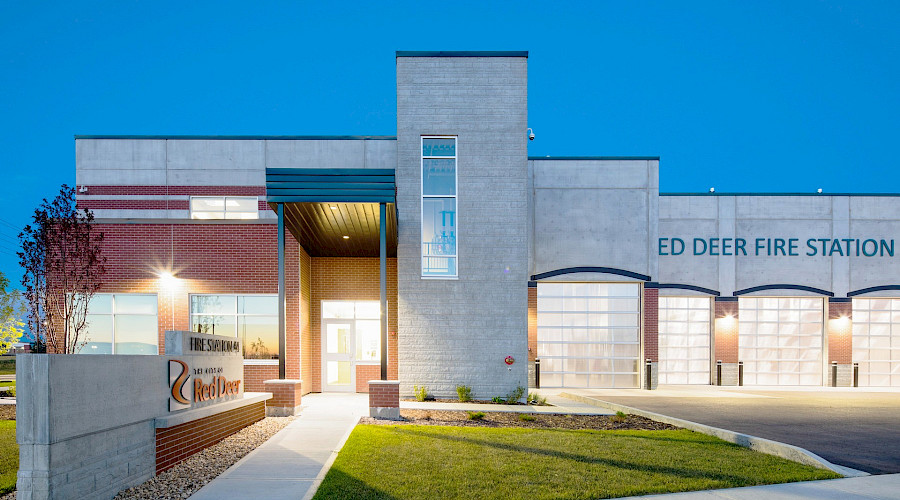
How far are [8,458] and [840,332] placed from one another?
997 inches

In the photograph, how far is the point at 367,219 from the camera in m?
13.6

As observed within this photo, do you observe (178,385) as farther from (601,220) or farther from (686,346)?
(686,346)

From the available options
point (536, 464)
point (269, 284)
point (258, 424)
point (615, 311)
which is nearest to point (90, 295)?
point (269, 284)

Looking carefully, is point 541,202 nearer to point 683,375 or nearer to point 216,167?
point 683,375

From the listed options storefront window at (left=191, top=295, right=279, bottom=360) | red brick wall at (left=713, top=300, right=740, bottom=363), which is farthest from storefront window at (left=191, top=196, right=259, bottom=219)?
red brick wall at (left=713, top=300, right=740, bottom=363)

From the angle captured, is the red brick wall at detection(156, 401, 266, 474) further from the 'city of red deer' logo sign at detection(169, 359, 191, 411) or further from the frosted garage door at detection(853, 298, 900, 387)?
the frosted garage door at detection(853, 298, 900, 387)

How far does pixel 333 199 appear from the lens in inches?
476

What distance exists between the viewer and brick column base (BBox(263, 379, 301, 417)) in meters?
11.7

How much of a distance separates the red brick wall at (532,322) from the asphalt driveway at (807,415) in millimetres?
2250

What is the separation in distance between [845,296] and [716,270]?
5147 millimetres

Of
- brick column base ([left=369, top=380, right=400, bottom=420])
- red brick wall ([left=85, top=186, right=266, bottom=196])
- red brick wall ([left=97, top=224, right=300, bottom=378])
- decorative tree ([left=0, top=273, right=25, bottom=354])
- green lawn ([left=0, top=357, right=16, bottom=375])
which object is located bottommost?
green lawn ([left=0, top=357, right=16, bottom=375])

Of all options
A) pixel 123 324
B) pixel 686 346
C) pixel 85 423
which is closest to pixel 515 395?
pixel 686 346

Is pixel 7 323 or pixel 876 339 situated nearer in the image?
pixel 7 323

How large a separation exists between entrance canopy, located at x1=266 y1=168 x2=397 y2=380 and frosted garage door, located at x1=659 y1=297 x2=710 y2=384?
13158 mm
